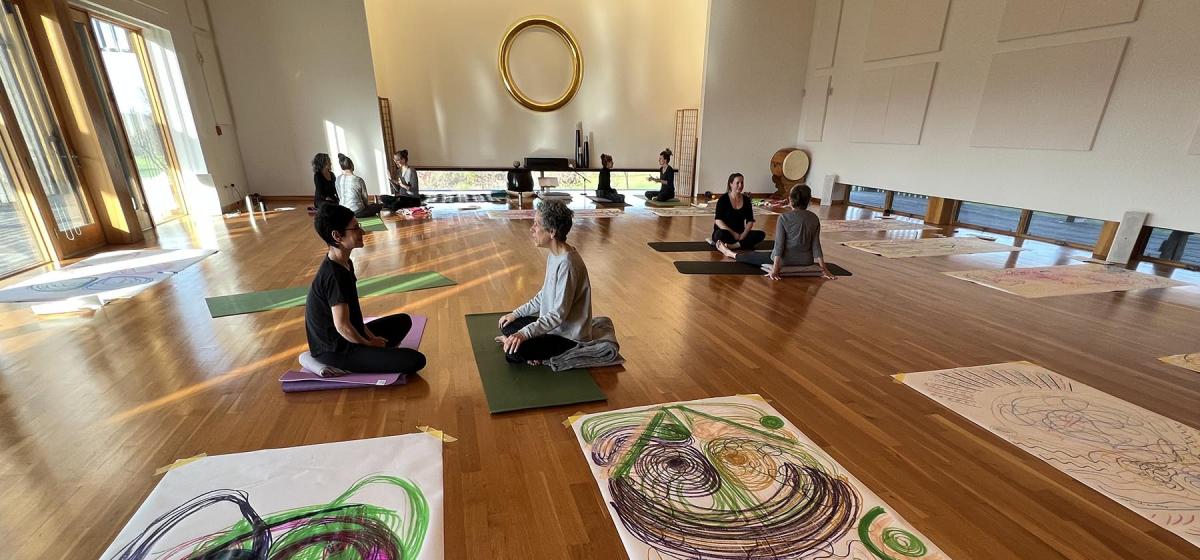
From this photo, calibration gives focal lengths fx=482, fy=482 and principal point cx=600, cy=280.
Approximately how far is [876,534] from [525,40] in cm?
1015

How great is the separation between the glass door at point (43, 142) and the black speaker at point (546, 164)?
6.58 metres

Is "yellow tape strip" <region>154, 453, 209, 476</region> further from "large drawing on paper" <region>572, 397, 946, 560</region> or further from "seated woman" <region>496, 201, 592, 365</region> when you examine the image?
"large drawing on paper" <region>572, 397, 946, 560</region>

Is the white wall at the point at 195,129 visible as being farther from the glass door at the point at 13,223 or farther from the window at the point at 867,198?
the window at the point at 867,198

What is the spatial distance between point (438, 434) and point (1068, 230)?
9.23m

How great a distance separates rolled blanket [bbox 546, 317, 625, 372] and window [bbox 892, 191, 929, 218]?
7235 mm

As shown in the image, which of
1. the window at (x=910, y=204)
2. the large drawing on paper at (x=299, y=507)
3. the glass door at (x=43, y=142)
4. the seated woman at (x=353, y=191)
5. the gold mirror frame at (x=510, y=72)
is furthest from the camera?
the gold mirror frame at (x=510, y=72)

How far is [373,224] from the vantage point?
6512 mm

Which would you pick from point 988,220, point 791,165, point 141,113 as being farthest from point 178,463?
point 791,165

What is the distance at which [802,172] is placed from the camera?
383 inches

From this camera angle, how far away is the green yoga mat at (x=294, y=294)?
3.48m

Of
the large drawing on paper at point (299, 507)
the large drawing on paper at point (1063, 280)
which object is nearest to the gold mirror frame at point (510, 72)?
the large drawing on paper at point (1063, 280)

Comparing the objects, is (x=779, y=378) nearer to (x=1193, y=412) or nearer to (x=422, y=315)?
(x=1193, y=412)

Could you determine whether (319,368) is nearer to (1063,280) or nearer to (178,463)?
(178,463)

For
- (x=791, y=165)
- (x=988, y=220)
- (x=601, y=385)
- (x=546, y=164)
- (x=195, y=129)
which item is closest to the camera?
(x=601, y=385)
